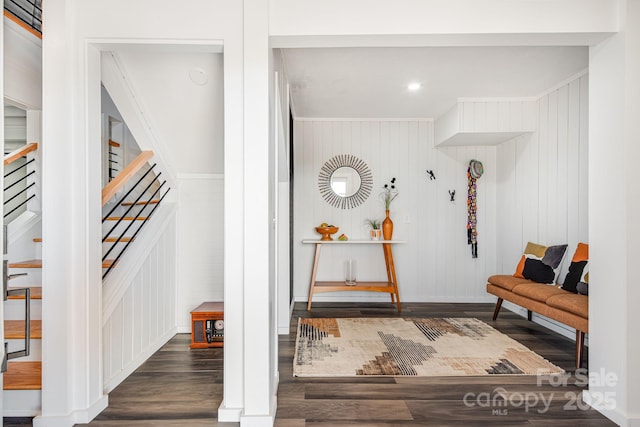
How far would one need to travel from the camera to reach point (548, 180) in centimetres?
408

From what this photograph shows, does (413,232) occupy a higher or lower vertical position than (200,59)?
lower

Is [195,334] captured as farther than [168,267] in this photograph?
No

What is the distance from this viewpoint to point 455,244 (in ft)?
17.3

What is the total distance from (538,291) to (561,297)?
32 cm

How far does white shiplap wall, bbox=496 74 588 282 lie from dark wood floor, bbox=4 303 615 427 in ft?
4.43

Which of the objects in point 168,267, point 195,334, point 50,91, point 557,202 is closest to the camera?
point 50,91

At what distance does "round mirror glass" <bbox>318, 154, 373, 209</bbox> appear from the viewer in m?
5.24

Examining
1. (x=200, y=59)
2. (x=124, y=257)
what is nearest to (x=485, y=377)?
(x=124, y=257)

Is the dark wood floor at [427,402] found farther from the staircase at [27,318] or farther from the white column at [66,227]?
the staircase at [27,318]

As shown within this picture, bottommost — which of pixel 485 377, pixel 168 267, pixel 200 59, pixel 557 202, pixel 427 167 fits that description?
pixel 485 377

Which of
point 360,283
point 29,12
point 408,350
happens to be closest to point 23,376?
point 29,12

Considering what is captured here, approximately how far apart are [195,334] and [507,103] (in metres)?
3.92

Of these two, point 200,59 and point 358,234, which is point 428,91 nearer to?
point 358,234

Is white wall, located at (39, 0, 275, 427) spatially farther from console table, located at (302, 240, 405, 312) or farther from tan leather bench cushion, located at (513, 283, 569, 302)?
console table, located at (302, 240, 405, 312)
